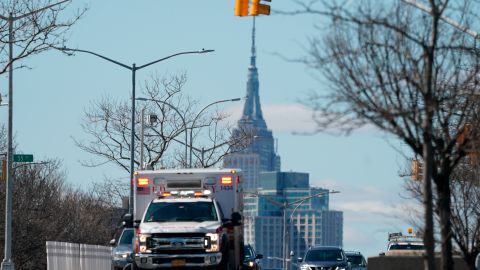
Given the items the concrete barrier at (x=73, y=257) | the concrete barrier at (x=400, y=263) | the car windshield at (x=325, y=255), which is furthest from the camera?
the car windshield at (x=325, y=255)

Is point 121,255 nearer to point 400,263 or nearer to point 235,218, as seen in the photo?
point 235,218

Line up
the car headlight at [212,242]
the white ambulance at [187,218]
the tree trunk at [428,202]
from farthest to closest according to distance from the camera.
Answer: the white ambulance at [187,218], the car headlight at [212,242], the tree trunk at [428,202]

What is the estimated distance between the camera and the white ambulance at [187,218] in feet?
96.2

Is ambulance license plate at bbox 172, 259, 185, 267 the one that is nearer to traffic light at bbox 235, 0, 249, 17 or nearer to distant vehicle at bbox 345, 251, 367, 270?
traffic light at bbox 235, 0, 249, 17

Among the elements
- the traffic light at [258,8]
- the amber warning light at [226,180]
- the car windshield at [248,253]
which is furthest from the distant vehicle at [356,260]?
the traffic light at [258,8]

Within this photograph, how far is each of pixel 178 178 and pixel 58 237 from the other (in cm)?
3158

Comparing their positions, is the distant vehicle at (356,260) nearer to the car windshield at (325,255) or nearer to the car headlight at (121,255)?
the car windshield at (325,255)

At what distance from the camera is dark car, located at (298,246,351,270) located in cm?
4191

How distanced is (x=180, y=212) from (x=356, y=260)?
58.5 feet

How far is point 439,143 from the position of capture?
1881 centimetres

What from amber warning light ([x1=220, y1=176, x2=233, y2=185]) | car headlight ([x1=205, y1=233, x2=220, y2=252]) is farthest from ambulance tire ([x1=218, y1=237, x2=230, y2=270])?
amber warning light ([x1=220, y1=176, x2=233, y2=185])

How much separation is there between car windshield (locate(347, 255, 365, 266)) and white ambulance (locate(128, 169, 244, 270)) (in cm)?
1530

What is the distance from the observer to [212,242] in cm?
2925

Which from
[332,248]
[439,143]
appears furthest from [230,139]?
[439,143]
